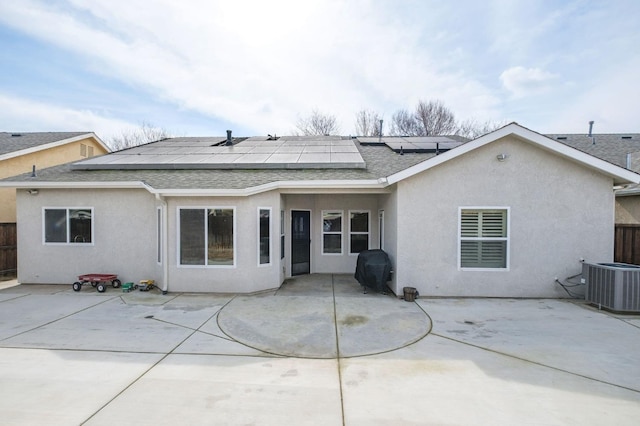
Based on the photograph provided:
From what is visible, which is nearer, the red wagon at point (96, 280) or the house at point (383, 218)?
the house at point (383, 218)

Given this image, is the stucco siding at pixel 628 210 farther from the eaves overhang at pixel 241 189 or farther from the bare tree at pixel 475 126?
the bare tree at pixel 475 126

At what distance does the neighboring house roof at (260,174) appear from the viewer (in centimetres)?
719

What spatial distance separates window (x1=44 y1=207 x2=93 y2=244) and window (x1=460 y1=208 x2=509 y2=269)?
32.6ft

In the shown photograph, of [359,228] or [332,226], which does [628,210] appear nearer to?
[359,228]

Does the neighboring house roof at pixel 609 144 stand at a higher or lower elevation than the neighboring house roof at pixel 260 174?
higher

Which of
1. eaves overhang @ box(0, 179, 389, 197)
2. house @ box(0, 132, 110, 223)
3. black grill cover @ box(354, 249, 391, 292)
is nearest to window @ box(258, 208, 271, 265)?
eaves overhang @ box(0, 179, 389, 197)

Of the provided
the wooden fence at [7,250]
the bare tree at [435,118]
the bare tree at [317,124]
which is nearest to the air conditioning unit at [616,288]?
the wooden fence at [7,250]

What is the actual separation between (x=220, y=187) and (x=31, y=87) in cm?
1149

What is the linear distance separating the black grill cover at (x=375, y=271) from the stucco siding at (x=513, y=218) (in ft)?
1.23

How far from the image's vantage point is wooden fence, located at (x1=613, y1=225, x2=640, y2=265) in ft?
26.7

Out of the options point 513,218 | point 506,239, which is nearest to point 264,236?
point 506,239

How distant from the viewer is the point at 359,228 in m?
10.4

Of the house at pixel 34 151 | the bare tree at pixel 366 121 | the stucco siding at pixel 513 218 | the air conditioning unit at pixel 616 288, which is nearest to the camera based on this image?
the air conditioning unit at pixel 616 288

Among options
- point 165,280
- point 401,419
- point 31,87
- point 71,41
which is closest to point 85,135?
point 31,87
